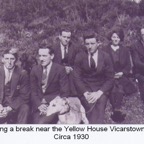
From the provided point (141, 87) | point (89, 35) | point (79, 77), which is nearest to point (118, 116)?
point (141, 87)

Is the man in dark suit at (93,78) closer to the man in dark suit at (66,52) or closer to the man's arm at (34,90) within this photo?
the man in dark suit at (66,52)

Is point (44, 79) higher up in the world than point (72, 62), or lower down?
lower down

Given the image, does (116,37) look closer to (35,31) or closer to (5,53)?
(35,31)

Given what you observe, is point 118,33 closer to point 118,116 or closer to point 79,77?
point 79,77

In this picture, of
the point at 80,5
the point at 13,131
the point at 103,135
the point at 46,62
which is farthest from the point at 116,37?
the point at 13,131

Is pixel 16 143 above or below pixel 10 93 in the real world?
below

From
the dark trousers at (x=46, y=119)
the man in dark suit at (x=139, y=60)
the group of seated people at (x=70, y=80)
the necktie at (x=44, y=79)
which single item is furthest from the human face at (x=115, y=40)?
the dark trousers at (x=46, y=119)
